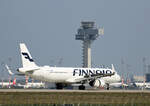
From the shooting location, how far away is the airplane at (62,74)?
94.8 meters

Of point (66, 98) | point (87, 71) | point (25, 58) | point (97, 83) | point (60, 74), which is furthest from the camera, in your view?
point (87, 71)

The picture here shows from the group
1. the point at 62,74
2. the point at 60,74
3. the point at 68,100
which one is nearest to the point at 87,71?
the point at 62,74

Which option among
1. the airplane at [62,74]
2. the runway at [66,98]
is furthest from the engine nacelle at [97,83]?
the runway at [66,98]

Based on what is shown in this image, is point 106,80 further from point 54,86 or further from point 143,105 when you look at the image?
point 143,105

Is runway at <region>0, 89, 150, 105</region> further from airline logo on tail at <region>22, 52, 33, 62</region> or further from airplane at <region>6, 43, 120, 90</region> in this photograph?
airline logo on tail at <region>22, 52, 33, 62</region>

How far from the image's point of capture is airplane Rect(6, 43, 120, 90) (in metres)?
94.8

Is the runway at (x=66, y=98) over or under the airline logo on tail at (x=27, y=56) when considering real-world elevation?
under

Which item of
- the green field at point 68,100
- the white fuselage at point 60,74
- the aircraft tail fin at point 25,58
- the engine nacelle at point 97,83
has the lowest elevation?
the green field at point 68,100

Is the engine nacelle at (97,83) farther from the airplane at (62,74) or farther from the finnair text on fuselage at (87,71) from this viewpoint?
the finnair text on fuselage at (87,71)

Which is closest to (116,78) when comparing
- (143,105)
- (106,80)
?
(106,80)

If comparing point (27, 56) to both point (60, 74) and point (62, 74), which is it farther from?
point (62, 74)

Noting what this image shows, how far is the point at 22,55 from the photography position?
95625 millimetres

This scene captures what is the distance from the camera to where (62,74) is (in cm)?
9688

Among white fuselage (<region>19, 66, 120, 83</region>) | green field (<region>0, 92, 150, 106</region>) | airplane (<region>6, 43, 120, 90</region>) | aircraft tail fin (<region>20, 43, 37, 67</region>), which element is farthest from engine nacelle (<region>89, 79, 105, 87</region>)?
green field (<region>0, 92, 150, 106</region>)
